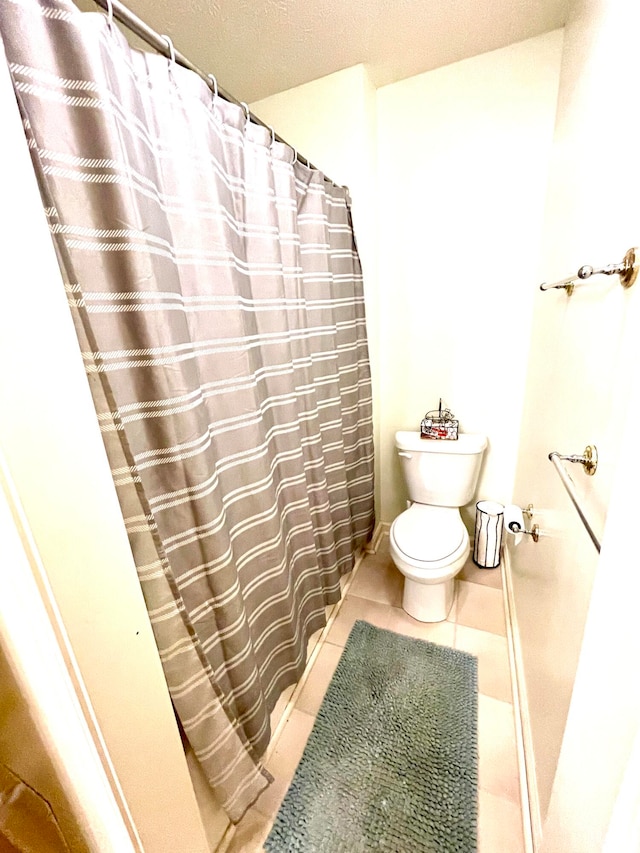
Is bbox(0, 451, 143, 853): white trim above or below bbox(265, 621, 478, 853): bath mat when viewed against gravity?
above

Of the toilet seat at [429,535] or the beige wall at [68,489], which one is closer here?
the beige wall at [68,489]

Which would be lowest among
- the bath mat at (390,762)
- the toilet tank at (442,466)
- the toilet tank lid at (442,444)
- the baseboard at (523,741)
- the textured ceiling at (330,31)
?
the bath mat at (390,762)

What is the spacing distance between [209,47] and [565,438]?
183cm

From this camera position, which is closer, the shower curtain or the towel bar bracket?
the shower curtain

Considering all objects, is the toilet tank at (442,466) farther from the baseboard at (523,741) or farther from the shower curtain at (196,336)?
the shower curtain at (196,336)

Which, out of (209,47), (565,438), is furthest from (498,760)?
(209,47)

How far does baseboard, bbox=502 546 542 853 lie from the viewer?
0.93m

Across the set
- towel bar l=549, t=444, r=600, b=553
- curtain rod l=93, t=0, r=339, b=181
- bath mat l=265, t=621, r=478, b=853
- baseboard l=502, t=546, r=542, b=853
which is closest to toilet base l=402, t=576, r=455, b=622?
bath mat l=265, t=621, r=478, b=853

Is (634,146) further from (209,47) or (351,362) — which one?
(209,47)

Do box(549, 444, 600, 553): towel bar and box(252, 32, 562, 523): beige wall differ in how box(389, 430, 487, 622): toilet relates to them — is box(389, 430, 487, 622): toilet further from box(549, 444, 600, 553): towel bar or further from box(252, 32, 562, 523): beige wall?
box(549, 444, 600, 553): towel bar

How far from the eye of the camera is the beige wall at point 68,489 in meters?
0.39

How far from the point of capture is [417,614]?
1599mm

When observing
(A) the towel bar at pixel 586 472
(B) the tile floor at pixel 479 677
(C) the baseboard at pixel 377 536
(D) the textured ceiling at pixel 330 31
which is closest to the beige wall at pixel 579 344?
(A) the towel bar at pixel 586 472

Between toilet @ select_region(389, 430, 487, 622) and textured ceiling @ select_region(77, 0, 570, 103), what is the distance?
1.58m
